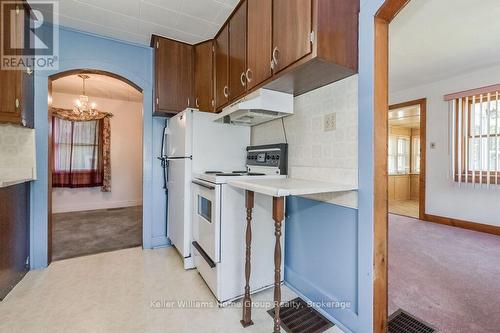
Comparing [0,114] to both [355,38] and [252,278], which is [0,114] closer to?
[252,278]

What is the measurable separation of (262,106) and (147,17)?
154cm

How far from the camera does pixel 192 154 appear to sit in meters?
2.22

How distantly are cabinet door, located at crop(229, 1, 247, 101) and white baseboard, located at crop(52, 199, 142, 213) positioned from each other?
4.49 meters

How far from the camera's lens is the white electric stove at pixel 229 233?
170 centimetres

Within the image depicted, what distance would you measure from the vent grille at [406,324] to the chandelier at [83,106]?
4.90 meters

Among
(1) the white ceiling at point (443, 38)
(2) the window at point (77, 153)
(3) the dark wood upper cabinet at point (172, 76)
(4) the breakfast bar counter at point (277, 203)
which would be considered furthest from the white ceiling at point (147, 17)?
(2) the window at point (77, 153)

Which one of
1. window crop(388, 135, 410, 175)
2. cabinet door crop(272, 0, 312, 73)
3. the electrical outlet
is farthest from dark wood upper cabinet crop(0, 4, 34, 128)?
window crop(388, 135, 410, 175)

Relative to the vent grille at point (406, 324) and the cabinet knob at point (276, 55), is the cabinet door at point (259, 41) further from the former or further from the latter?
the vent grille at point (406, 324)

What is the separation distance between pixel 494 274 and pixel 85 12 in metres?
4.57

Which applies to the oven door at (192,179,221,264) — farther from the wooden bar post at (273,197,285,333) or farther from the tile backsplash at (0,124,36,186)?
the tile backsplash at (0,124,36,186)

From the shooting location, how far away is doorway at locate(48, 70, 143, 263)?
4164 mm

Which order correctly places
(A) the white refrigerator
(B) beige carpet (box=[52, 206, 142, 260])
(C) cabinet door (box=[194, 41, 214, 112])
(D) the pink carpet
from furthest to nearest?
(B) beige carpet (box=[52, 206, 142, 260]), (C) cabinet door (box=[194, 41, 214, 112]), (A) the white refrigerator, (D) the pink carpet

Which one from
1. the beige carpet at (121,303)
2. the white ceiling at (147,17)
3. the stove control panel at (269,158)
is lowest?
the beige carpet at (121,303)

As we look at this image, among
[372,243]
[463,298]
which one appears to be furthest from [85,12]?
[463,298]
